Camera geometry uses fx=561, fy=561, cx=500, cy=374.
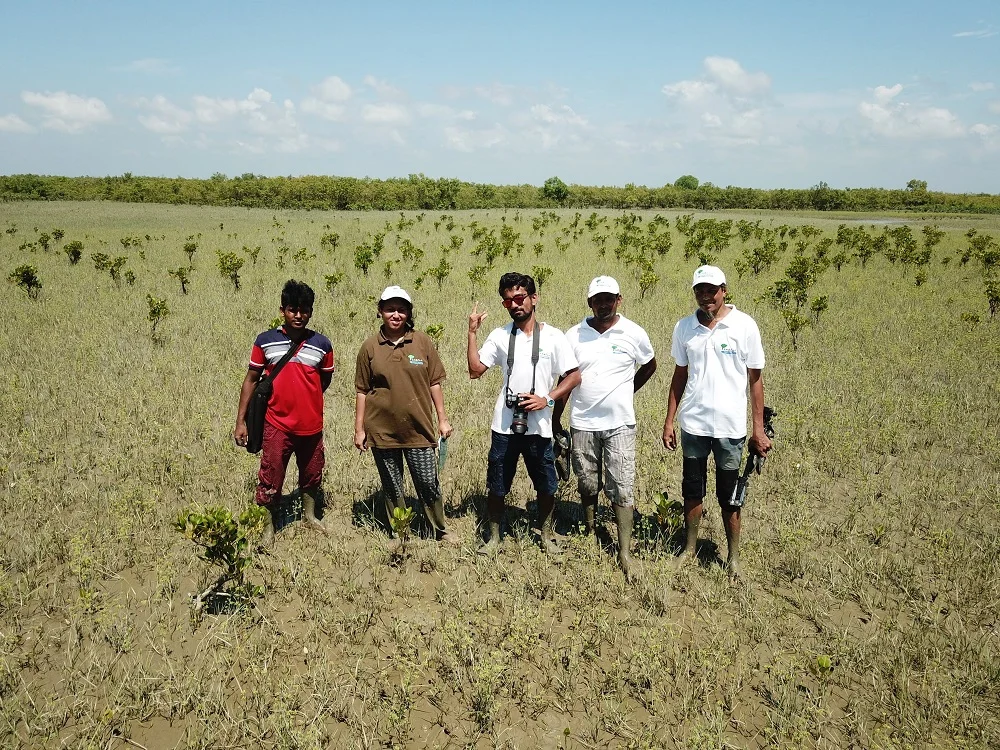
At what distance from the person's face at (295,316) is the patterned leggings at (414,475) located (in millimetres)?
1053

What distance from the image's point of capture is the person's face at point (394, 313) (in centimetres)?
386

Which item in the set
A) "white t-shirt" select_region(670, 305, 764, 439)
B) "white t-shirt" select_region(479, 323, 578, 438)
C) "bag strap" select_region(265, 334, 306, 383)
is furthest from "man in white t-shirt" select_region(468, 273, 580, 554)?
"bag strap" select_region(265, 334, 306, 383)

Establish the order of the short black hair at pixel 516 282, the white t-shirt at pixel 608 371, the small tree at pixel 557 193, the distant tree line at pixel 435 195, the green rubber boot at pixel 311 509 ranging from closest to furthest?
the short black hair at pixel 516 282 → the white t-shirt at pixel 608 371 → the green rubber boot at pixel 311 509 → the distant tree line at pixel 435 195 → the small tree at pixel 557 193

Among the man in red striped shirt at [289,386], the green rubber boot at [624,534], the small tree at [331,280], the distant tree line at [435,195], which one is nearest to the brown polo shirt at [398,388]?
the man in red striped shirt at [289,386]

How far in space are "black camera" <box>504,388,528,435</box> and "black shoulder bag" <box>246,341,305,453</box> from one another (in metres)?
1.57

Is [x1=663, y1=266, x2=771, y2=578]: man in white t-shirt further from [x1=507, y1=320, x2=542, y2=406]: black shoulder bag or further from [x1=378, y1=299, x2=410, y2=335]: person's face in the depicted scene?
[x1=378, y1=299, x2=410, y2=335]: person's face

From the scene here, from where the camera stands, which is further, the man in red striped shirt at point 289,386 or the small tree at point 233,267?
the small tree at point 233,267

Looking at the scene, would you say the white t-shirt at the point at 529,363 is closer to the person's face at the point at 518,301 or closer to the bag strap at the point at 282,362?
the person's face at the point at 518,301

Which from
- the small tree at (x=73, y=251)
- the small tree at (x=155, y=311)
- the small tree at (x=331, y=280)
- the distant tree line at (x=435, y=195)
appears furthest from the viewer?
the distant tree line at (x=435, y=195)

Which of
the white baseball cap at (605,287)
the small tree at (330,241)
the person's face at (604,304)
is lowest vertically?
the person's face at (604,304)

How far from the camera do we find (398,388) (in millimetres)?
3959

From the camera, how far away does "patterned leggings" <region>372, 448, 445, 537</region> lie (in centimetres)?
412

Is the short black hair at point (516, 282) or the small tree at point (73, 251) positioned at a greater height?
the small tree at point (73, 251)

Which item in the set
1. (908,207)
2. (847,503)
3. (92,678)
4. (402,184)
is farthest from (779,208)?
(92,678)
